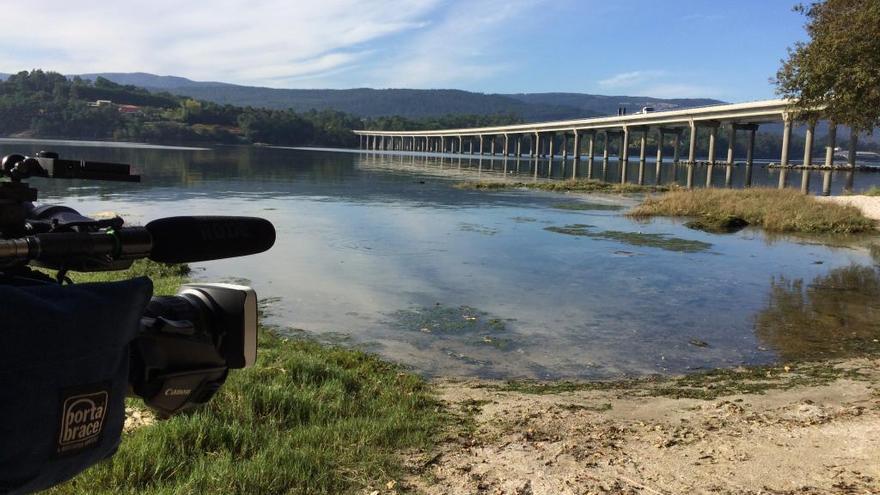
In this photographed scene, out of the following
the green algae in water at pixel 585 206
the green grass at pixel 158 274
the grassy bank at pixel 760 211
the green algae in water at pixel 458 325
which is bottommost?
the green algae in water at pixel 458 325

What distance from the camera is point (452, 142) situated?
192 m

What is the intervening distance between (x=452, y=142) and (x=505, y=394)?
18772 centimetres

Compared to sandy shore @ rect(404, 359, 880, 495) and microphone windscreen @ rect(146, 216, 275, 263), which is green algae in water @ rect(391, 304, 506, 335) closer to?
sandy shore @ rect(404, 359, 880, 495)

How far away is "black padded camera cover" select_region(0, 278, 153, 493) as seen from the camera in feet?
4.45

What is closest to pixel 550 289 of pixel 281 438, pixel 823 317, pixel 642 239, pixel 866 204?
pixel 823 317

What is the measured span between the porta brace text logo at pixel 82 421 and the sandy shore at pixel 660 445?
10.0 ft

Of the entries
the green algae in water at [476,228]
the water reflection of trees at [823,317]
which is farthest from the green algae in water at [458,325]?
the green algae in water at [476,228]

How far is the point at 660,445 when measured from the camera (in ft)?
17.1

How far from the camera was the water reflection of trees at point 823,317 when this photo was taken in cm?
996

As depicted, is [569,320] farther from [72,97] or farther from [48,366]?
[72,97]

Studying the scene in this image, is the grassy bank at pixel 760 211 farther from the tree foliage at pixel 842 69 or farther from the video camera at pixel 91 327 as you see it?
the video camera at pixel 91 327

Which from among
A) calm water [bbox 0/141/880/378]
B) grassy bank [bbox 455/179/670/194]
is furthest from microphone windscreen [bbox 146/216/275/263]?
grassy bank [bbox 455/179/670/194]

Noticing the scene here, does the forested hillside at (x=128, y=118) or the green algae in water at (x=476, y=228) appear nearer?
the green algae in water at (x=476, y=228)

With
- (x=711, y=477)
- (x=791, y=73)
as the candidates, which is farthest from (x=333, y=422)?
(x=791, y=73)
